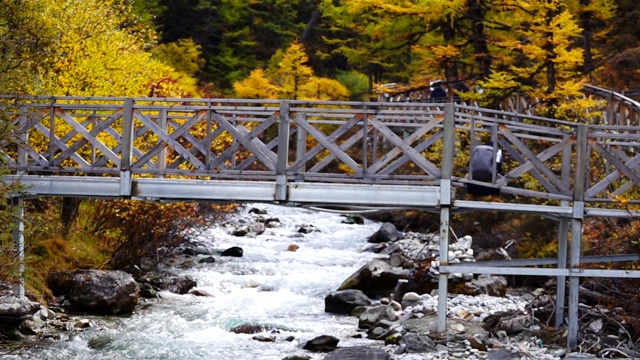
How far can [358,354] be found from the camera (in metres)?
14.2

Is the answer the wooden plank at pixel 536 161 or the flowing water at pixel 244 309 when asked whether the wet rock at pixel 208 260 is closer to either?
the flowing water at pixel 244 309

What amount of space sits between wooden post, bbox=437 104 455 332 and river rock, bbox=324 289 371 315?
409cm

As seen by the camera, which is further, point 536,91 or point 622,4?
point 622,4

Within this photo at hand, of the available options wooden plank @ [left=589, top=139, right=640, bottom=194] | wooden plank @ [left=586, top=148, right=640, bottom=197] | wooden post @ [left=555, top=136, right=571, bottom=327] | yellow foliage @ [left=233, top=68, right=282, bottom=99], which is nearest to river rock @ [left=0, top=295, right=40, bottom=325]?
wooden post @ [left=555, top=136, right=571, bottom=327]

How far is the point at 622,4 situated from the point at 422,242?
11844 mm

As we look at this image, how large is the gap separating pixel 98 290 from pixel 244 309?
278cm

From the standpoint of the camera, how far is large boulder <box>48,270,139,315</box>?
57.4 feet

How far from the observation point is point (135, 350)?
15125 millimetres

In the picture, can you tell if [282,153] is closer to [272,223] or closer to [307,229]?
[307,229]

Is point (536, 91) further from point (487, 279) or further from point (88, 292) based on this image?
point (88, 292)

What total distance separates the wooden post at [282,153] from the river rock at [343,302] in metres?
4.50

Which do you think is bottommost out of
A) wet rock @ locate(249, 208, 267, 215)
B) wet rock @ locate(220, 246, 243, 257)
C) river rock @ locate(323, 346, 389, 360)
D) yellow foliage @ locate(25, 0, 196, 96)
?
river rock @ locate(323, 346, 389, 360)

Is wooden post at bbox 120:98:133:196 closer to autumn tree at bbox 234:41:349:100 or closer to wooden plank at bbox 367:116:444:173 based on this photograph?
wooden plank at bbox 367:116:444:173

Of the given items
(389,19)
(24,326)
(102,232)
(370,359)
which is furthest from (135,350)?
(389,19)
